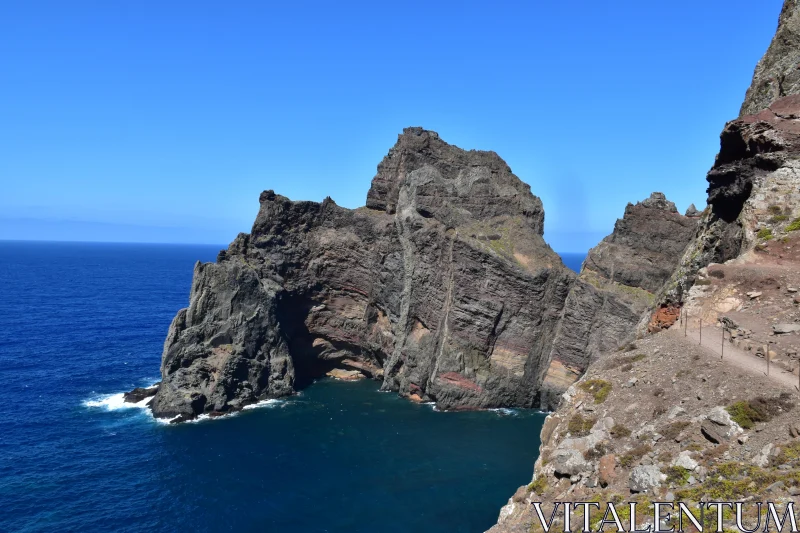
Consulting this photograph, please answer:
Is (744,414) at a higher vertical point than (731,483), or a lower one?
higher

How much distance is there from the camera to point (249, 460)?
2516 inches

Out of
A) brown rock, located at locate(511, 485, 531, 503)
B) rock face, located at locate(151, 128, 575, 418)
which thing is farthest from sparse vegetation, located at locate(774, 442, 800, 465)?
rock face, located at locate(151, 128, 575, 418)

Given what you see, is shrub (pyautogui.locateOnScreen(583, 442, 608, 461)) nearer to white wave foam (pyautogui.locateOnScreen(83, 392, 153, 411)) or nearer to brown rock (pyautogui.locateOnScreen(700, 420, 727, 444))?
brown rock (pyautogui.locateOnScreen(700, 420, 727, 444))

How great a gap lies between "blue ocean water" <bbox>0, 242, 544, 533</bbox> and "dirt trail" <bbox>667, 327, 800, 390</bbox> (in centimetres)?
3010

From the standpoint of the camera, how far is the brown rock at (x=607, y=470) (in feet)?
64.6

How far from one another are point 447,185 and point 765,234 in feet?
190

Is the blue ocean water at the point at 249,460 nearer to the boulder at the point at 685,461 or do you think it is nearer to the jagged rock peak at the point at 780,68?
the boulder at the point at 685,461

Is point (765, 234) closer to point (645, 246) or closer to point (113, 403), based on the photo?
point (645, 246)

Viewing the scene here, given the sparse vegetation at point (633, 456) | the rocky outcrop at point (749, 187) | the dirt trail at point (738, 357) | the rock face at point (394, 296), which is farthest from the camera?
the rock face at point (394, 296)

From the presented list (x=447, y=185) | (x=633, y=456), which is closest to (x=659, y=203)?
(x=447, y=185)

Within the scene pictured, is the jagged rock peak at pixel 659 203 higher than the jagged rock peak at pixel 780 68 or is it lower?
lower

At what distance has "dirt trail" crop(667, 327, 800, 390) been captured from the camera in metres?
22.4

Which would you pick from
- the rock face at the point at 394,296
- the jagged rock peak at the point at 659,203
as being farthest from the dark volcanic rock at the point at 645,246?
the rock face at the point at 394,296

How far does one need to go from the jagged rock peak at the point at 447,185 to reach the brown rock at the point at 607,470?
2600 inches
